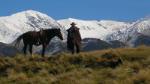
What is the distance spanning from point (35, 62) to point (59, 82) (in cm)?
748

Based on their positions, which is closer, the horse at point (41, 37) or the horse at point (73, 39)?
the horse at point (73, 39)

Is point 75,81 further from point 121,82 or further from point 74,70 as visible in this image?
point 74,70

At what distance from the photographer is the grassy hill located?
84.4 ft

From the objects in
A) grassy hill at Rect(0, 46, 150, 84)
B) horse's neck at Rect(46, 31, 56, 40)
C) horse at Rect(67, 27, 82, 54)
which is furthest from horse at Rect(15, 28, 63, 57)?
grassy hill at Rect(0, 46, 150, 84)

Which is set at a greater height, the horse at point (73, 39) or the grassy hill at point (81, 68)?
the horse at point (73, 39)

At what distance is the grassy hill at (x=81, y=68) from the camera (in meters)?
25.7

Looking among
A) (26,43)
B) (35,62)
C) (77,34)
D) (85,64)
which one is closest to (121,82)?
(85,64)

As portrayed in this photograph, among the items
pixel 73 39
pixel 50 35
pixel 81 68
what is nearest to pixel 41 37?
pixel 50 35

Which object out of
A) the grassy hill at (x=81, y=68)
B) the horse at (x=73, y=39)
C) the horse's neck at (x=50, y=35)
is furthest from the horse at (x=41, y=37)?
the grassy hill at (x=81, y=68)

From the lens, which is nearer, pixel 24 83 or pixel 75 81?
pixel 75 81

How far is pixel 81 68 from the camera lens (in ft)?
100

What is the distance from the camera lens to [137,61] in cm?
2994

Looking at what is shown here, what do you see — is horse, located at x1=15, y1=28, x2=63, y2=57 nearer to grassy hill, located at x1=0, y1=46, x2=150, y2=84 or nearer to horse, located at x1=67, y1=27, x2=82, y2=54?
horse, located at x1=67, y1=27, x2=82, y2=54

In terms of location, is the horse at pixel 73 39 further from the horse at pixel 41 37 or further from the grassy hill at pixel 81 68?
the grassy hill at pixel 81 68
